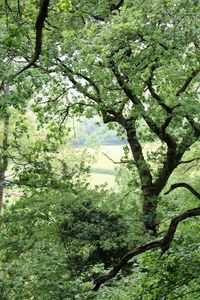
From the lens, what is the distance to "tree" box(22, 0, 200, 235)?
10414 mm

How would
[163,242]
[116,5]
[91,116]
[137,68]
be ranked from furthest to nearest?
[91,116] < [116,5] < [137,68] < [163,242]

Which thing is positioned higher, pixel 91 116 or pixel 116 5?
pixel 116 5

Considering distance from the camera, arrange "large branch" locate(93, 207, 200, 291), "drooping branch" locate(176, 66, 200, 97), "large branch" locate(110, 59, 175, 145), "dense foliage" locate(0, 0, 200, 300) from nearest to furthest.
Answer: "large branch" locate(93, 207, 200, 291) < "dense foliage" locate(0, 0, 200, 300) < "large branch" locate(110, 59, 175, 145) < "drooping branch" locate(176, 66, 200, 97)

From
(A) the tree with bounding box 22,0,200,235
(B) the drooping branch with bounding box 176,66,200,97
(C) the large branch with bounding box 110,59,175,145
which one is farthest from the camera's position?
(B) the drooping branch with bounding box 176,66,200,97

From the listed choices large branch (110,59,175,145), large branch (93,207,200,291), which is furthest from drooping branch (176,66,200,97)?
large branch (93,207,200,291)

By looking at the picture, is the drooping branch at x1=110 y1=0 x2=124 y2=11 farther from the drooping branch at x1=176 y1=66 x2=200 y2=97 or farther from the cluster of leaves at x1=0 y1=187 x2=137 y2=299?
the cluster of leaves at x1=0 y1=187 x2=137 y2=299

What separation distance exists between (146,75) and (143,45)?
2.38ft

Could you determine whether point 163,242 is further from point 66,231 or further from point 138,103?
point 138,103

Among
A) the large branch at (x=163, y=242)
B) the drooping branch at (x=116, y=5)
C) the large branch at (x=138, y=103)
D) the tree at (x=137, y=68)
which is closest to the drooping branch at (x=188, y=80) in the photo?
the tree at (x=137, y=68)

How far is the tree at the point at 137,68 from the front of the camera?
34.2 ft

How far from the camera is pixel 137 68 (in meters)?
11.2

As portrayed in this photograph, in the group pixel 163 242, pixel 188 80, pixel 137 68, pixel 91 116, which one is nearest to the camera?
pixel 163 242

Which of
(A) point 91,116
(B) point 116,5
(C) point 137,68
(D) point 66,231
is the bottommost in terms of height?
(D) point 66,231

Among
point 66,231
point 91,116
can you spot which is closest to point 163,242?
point 66,231
